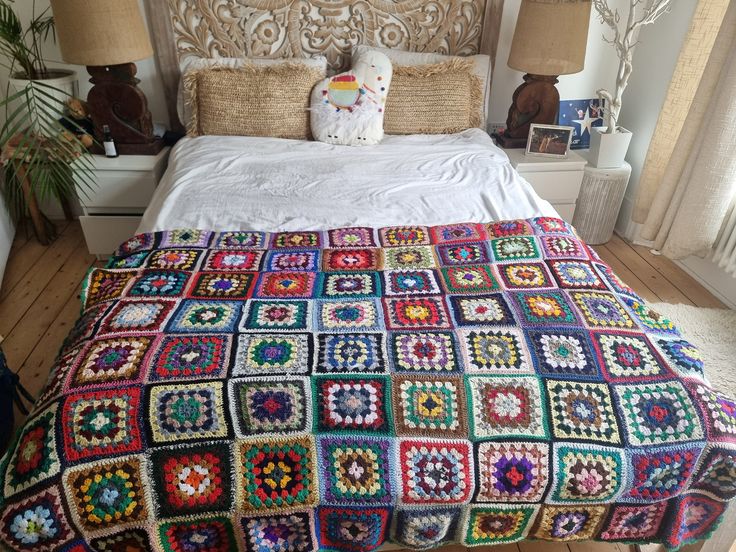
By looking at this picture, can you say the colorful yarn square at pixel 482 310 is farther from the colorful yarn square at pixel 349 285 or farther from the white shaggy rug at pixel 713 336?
the white shaggy rug at pixel 713 336

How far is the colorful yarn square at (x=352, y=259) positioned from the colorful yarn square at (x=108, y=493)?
0.75 meters

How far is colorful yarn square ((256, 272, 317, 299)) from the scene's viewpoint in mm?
1443

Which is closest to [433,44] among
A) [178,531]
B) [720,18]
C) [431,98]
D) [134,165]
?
[431,98]

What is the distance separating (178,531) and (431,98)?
7.33 feet

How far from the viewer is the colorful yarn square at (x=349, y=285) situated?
1.45m

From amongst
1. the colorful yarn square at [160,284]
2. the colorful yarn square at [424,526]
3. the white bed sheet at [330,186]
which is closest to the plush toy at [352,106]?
the white bed sheet at [330,186]

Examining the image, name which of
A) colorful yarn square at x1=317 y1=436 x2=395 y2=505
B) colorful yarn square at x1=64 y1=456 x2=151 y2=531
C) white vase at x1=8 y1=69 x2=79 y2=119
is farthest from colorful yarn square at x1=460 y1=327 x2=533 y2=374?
white vase at x1=8 y1=69 x2=79 y2=119

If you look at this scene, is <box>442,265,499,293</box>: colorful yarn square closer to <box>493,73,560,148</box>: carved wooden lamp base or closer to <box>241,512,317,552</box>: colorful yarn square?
<box>241,512,317,552</box>: colorful yarn square

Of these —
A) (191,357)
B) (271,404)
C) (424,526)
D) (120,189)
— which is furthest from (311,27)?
(424,526)

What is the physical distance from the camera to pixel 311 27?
108 inches

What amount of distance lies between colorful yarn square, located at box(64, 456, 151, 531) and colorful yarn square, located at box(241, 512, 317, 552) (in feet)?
0.70

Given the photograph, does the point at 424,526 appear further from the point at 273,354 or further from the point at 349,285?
the point at 349,285

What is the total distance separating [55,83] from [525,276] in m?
2.41

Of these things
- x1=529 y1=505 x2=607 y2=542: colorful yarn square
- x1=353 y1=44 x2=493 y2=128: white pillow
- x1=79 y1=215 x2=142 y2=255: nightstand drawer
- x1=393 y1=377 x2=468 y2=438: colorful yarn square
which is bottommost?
x1=79 y1=215 x2=142 y2=255: nightstand drawer
